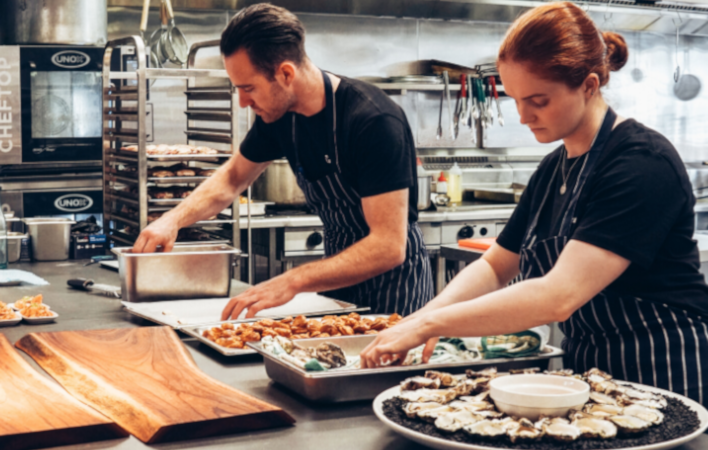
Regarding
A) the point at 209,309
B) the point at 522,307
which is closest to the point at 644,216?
the point at 522,307

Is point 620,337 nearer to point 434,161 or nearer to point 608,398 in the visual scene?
point 608,398

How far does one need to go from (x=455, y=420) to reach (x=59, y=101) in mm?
3726

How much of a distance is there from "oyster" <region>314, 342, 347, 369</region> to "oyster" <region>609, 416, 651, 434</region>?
0.50 meters

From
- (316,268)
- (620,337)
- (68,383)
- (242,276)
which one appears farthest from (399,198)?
(242,276)

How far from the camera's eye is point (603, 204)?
4.67 ft

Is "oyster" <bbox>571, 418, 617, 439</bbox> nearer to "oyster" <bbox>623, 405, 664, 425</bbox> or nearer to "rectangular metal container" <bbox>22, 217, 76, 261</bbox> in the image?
"oyster" <bbox>623, 405, 664, 425</bbox>

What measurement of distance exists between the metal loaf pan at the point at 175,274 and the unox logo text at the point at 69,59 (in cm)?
223

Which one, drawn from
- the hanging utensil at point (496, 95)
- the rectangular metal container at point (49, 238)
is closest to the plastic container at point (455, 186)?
the hanging utensil at point (496, 95)

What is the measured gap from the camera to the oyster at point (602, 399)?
121 centimetres

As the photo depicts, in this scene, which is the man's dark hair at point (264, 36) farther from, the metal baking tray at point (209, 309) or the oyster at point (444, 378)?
the oyster at point (444, 378)

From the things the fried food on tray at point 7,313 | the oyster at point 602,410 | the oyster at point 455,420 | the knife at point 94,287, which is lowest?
the knife at point 94,287

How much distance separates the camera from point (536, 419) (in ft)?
3.79

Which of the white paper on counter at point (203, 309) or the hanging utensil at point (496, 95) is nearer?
the white paper on counter at point (203, 309)

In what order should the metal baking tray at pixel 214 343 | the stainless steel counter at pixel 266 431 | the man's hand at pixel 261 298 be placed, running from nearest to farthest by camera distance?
the stainless steel counter at pixel 266 431, the metal baking tray at pixel 214 343, the man's hand at pixel 261 298
